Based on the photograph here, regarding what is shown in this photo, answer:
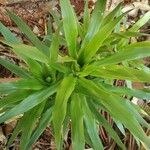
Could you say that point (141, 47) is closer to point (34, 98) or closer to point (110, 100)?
point (110, 100)

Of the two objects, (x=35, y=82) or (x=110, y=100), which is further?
(x=35, y=82)

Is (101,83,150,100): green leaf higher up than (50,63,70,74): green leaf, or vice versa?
(50,63,70,74): green leaf

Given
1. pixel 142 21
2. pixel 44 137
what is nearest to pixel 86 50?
pixel 142 21

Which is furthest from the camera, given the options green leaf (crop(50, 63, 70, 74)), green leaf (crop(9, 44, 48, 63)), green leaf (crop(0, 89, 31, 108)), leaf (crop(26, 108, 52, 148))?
leaf (crop(26, 108, 52, 148))

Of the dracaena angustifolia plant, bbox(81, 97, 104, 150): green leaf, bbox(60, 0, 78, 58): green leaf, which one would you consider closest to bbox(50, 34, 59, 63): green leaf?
the dracaena angustifolia plant

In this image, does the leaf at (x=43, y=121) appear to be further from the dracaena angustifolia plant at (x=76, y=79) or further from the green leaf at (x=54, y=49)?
the green leaf at (x=54, y=49)

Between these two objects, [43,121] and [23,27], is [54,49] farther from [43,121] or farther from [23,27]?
[43,121]

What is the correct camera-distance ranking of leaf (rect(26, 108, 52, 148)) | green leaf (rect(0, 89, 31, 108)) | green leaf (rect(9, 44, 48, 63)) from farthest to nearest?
1. leaf (rect(26, 108, 52, 148))
2. green leaf (rect(0, 89, 31, 108))
3. green leaf (rect(9, 44, 48, 63))

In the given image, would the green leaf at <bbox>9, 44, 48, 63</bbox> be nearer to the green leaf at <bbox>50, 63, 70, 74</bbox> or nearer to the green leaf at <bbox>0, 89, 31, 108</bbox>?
the green leaf at <bbox>50, 63, 70, 74</bbox>
